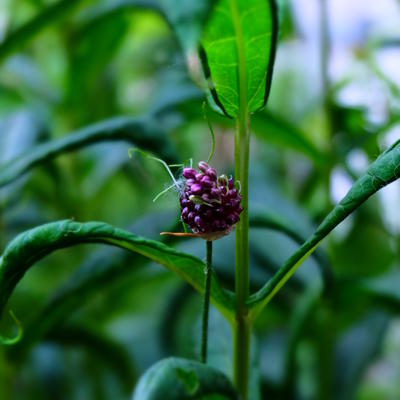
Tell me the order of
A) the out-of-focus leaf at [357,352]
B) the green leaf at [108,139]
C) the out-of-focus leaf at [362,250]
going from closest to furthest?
the green leaf at [108,139], the out-of-focus leaf at [357,352], the out-of-focus leaf at [362,250]

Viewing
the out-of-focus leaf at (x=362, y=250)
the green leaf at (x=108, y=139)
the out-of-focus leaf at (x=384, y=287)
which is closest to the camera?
the green leaf at (x=108, y=139)

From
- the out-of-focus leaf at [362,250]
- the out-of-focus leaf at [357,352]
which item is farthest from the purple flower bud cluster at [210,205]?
the out-of-focus leaf at [362,250]

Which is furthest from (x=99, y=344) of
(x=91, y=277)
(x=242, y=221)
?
(x=242, y=221)

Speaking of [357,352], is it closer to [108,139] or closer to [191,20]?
[108,139]

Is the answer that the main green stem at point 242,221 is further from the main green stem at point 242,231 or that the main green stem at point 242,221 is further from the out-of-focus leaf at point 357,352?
the out-of-focus leaf at point 357,352

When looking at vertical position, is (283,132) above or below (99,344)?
above

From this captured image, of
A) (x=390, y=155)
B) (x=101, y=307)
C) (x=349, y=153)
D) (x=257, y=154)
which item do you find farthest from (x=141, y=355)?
(x=390, y=155)
